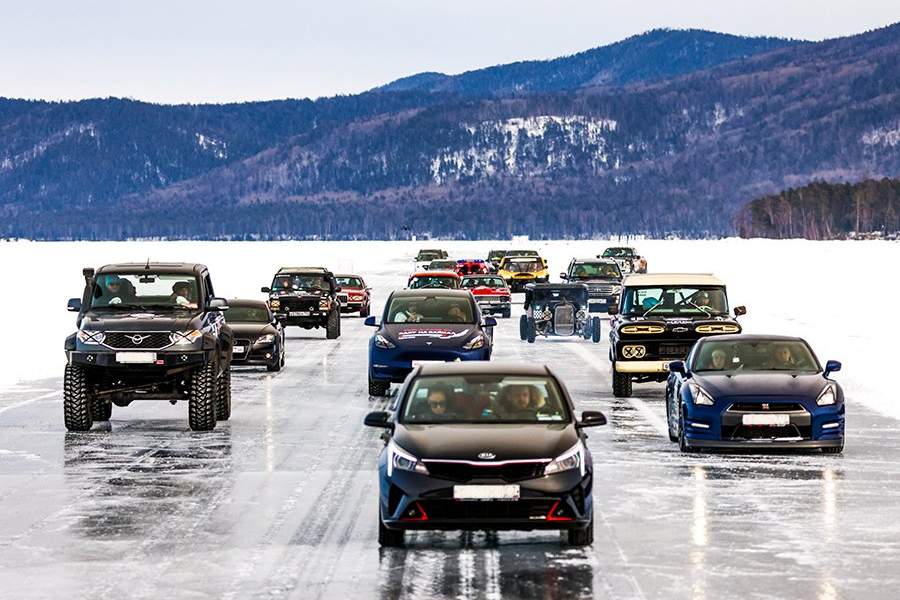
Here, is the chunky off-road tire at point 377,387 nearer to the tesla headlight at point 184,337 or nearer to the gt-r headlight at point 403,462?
the tesla headlight at point 184,337

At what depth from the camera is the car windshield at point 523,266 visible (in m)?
66.9

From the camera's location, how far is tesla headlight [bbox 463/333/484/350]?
80.8ft

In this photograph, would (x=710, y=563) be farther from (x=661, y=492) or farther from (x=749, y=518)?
(x=661, y=492)

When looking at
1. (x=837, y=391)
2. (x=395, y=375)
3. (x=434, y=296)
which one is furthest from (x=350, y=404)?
(x=837, y=391)

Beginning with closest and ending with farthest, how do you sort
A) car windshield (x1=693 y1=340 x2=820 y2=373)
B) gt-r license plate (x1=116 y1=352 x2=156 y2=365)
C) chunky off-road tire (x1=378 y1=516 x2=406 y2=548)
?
chunky off-road tire (x1=378 y1=516 x2=406 y2=548)
car windshield (x1=693 y1=340 x2=820 y2=373)
gt-r license plate (x1=116 y1=352 x2=156 y2=365)

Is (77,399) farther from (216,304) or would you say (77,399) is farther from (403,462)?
(403,462)

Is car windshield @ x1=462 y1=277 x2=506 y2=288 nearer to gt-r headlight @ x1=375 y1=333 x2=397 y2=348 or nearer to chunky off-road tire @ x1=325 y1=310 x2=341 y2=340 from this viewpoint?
chunky off-road tire @ x1=325 y1=310 x2=341 y2=340

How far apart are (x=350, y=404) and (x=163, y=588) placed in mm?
13477

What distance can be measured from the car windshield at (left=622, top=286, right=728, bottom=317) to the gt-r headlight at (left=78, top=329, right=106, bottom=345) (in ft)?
27.3

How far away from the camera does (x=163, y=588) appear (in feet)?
34.8

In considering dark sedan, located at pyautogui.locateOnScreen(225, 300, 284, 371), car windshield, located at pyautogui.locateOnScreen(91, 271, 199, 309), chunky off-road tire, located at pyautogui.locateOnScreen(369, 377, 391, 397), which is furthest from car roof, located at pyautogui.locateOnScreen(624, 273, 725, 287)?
dark sedan, located at pyautogui.locateOnScreen(225, 300, 284, 371)

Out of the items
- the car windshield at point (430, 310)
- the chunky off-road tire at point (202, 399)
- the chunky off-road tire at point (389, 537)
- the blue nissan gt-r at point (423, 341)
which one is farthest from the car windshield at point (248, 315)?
the chunky off-road tire at point (389, 537)

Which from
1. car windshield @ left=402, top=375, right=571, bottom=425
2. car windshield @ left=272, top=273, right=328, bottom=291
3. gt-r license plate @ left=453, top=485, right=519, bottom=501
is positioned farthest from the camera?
car windshield @ left=272, top=273, right=328, bottom=291

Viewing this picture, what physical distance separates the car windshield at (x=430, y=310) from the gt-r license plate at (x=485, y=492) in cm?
1393
